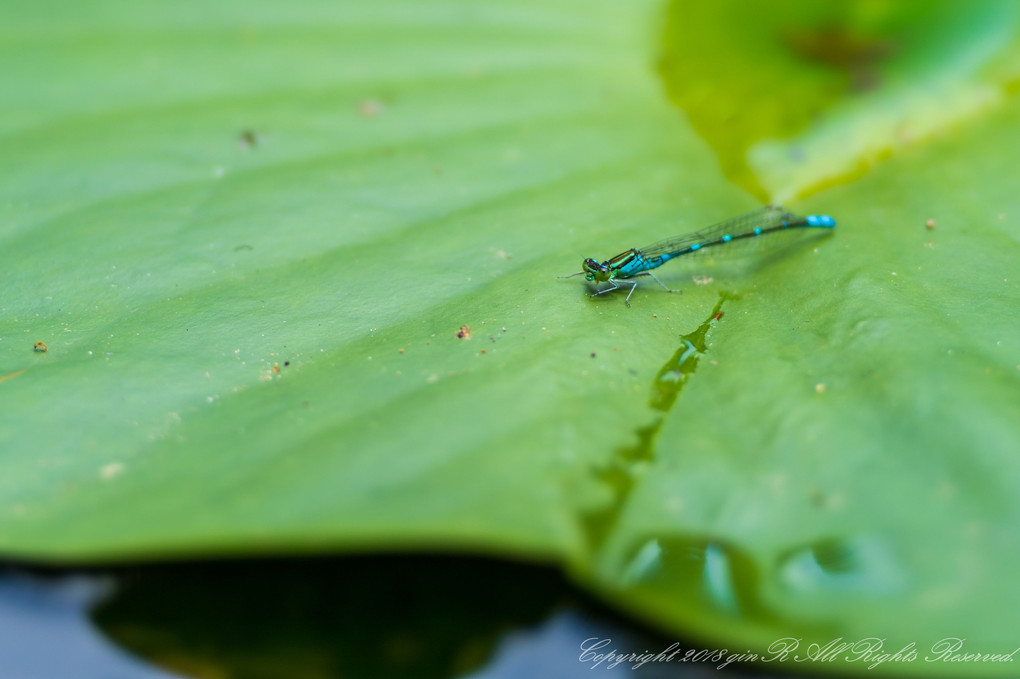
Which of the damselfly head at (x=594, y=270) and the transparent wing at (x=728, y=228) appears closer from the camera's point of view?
the damselfly head at (x=594, y=270)

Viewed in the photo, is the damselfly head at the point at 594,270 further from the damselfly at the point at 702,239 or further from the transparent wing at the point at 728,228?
the transparent wing at the point at 728,228

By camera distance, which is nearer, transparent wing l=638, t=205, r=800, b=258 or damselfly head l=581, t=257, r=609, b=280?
damselfly head l=581, t=257, r=609, b=280

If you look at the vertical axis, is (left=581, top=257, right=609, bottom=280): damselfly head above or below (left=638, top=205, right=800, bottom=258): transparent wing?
below

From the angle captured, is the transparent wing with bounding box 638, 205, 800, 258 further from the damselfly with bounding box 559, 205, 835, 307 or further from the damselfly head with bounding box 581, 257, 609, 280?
the damselfly head with bounding box 581, 257, 609, 280

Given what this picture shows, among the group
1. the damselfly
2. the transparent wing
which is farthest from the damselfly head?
the transparent wing

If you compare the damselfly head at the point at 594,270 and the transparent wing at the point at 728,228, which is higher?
the transparent wing at the point at 728,228

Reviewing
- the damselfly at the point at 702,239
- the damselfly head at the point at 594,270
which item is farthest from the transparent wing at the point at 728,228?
the damselfly head at the point at 594,270

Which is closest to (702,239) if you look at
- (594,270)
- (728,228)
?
(728,228)

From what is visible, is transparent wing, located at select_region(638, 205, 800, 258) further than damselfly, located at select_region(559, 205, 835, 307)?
Yes
